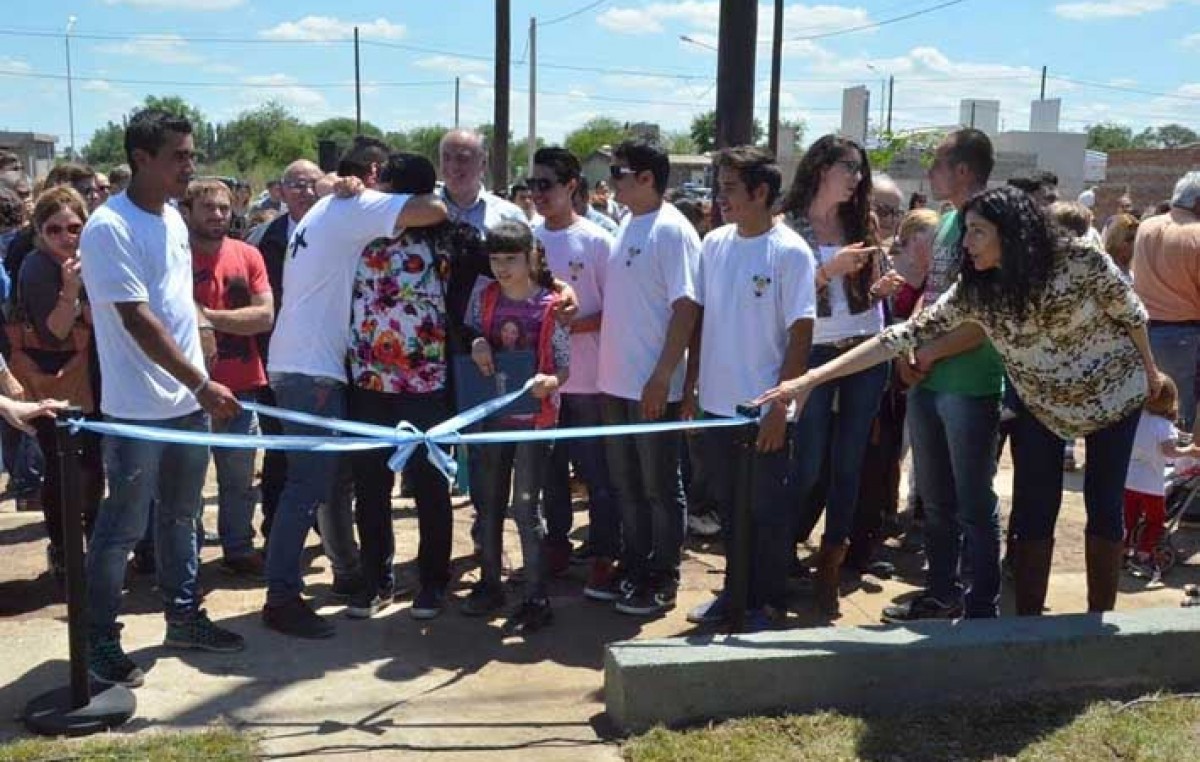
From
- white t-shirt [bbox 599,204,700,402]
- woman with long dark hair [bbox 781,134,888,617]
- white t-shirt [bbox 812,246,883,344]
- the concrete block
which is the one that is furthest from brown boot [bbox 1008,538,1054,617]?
white t-shirt [bbox 599,204,700,402]

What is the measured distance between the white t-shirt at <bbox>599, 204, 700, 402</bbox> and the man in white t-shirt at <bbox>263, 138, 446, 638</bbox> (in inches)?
33.4

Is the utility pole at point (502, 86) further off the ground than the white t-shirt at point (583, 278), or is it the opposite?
the utility pole at point (502, 86)

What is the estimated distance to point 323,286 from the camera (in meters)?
4.49

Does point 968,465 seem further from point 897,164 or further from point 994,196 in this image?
point 897,164

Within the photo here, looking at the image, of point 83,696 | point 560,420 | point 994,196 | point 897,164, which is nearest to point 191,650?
point 83,696

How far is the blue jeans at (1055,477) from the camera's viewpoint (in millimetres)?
4180

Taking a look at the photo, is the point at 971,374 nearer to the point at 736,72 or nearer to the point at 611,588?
the point at 611,588

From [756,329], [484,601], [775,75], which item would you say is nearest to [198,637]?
[484,601]

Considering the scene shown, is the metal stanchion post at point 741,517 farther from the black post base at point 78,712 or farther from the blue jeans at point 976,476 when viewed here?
the black post base at point 78,712

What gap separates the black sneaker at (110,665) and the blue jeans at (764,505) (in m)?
2.32

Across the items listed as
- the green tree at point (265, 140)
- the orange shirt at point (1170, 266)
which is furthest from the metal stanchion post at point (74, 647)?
the green tree at point (265, 140)

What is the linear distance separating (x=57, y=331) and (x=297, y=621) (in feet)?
6.41

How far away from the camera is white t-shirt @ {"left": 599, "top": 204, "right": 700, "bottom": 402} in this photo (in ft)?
15.4

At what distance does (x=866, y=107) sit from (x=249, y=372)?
127 ft
